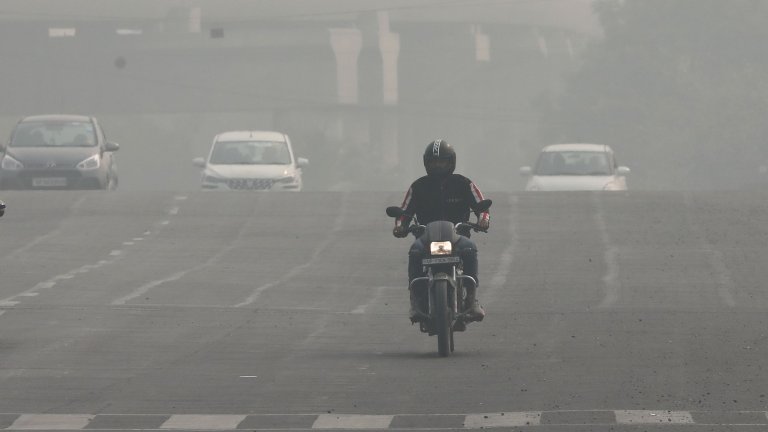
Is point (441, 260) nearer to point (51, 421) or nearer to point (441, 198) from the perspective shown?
point (441, 198)

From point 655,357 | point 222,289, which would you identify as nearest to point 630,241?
point 222,289

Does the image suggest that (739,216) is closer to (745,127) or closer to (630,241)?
(630,241)

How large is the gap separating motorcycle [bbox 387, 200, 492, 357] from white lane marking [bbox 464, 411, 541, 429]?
3.16 metres

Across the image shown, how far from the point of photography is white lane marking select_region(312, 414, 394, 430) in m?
9.43

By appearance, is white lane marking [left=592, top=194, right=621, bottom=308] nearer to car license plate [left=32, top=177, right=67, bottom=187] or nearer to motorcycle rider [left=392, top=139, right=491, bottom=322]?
motorcycle rider [left=392, top=139, right=491, bottom=322]

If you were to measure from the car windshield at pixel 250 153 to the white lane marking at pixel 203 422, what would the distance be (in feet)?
94.8

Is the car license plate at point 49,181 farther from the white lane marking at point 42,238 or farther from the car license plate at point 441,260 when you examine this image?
the car license plate at point 441,260

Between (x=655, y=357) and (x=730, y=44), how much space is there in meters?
88.2

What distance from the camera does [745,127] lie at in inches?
3428

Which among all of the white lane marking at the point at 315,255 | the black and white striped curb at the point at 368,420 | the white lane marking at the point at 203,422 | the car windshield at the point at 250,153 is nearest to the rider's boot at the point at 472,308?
the black and white striped curb at the point at 368,420

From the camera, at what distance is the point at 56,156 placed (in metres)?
37.7

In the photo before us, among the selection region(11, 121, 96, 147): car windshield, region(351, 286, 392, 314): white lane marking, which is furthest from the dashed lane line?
region(11, 121, 96, 147): car windshield

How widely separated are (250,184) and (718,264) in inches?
632

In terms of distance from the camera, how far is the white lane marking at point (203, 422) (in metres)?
9.48
